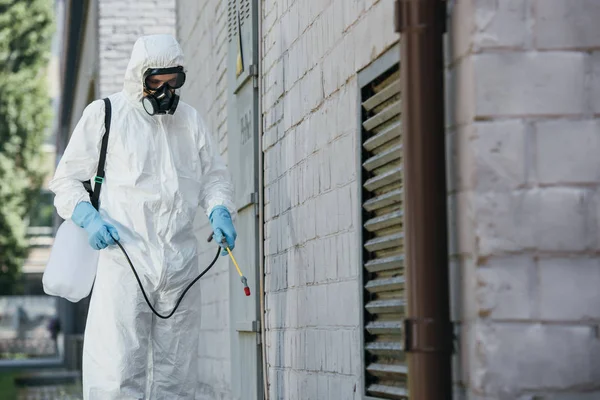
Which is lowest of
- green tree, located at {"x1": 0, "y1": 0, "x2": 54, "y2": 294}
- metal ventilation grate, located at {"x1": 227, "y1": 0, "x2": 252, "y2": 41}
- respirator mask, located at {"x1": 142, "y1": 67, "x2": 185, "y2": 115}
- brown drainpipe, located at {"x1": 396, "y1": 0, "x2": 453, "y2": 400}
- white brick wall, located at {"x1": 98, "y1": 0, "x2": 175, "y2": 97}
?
brown drainpipe, located at {"x1": 396, "y1": 0, "x2": 453, "y2": 400}

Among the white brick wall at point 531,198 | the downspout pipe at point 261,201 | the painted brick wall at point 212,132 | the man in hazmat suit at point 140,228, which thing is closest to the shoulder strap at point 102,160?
the man in hazmat suit at point 140,228

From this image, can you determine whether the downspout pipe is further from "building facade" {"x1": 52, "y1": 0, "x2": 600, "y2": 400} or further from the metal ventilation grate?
the metal ventilation grate

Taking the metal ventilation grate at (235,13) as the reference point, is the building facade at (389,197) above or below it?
below

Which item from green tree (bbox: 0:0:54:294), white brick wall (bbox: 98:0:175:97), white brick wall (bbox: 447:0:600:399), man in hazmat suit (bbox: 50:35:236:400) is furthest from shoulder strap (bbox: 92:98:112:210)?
green tree (bbox: 0:0:54:294)

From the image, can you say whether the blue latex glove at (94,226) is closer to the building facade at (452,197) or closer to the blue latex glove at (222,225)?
the blue latex glove at (222,225)

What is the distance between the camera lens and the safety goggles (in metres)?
5.13

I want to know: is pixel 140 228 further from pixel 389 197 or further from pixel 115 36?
pixel 115 36

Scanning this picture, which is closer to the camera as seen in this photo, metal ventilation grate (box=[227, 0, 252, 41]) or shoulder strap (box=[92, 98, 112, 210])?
shoulder strap (box=[92, 98, 112, 210])

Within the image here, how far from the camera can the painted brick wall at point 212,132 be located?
24.8 feet

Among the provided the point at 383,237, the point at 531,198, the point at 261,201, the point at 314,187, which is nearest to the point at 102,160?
the point at 314,187

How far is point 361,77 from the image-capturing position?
423cm

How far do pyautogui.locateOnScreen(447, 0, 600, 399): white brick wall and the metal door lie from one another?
10.6 feet

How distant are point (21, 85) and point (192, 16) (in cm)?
2625

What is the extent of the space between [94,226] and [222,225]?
633mm
